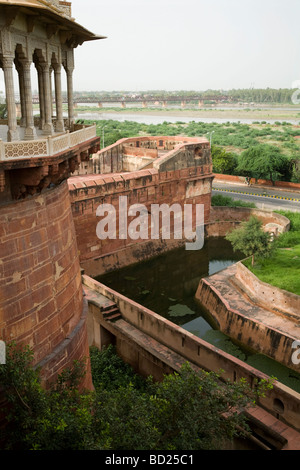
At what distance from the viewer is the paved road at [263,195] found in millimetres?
32656

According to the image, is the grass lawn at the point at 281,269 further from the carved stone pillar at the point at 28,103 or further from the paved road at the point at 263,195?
the carved stone pillar at the point at 28,103

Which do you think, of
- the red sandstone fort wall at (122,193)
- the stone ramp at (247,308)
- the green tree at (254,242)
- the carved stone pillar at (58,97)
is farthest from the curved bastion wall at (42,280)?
the red sandstone fort wall at (122,193)

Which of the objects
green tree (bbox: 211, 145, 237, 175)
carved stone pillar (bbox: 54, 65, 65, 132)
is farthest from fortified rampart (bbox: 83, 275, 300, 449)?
green tree (bbox: 211, 145, 237, 175)

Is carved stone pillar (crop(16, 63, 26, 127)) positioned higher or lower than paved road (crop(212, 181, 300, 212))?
higher

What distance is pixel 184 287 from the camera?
23.1 meters

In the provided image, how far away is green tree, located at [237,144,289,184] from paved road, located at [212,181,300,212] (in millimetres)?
1459

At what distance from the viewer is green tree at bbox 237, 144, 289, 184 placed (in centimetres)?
3825

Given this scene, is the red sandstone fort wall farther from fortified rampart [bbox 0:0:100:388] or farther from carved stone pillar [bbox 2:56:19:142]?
carved stone pillar [bbox 2:56:19:142]

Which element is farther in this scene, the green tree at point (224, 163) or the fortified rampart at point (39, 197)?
the green tree at point (224, 163)

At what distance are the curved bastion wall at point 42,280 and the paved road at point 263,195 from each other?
25640 millimetres

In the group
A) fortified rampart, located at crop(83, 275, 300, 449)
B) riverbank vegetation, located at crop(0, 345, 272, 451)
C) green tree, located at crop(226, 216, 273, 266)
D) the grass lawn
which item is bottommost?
fortified rampart, located at crop(83, 275, 300, 449)

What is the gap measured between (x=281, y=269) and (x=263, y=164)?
2140 centimetres

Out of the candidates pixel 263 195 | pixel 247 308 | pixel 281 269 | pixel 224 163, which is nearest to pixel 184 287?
pixel 281 269

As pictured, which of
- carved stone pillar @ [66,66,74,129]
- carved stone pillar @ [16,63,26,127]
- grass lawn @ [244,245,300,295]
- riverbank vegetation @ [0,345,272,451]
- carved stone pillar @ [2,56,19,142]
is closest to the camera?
riverbank vegetation @ [0,345,272,451]
